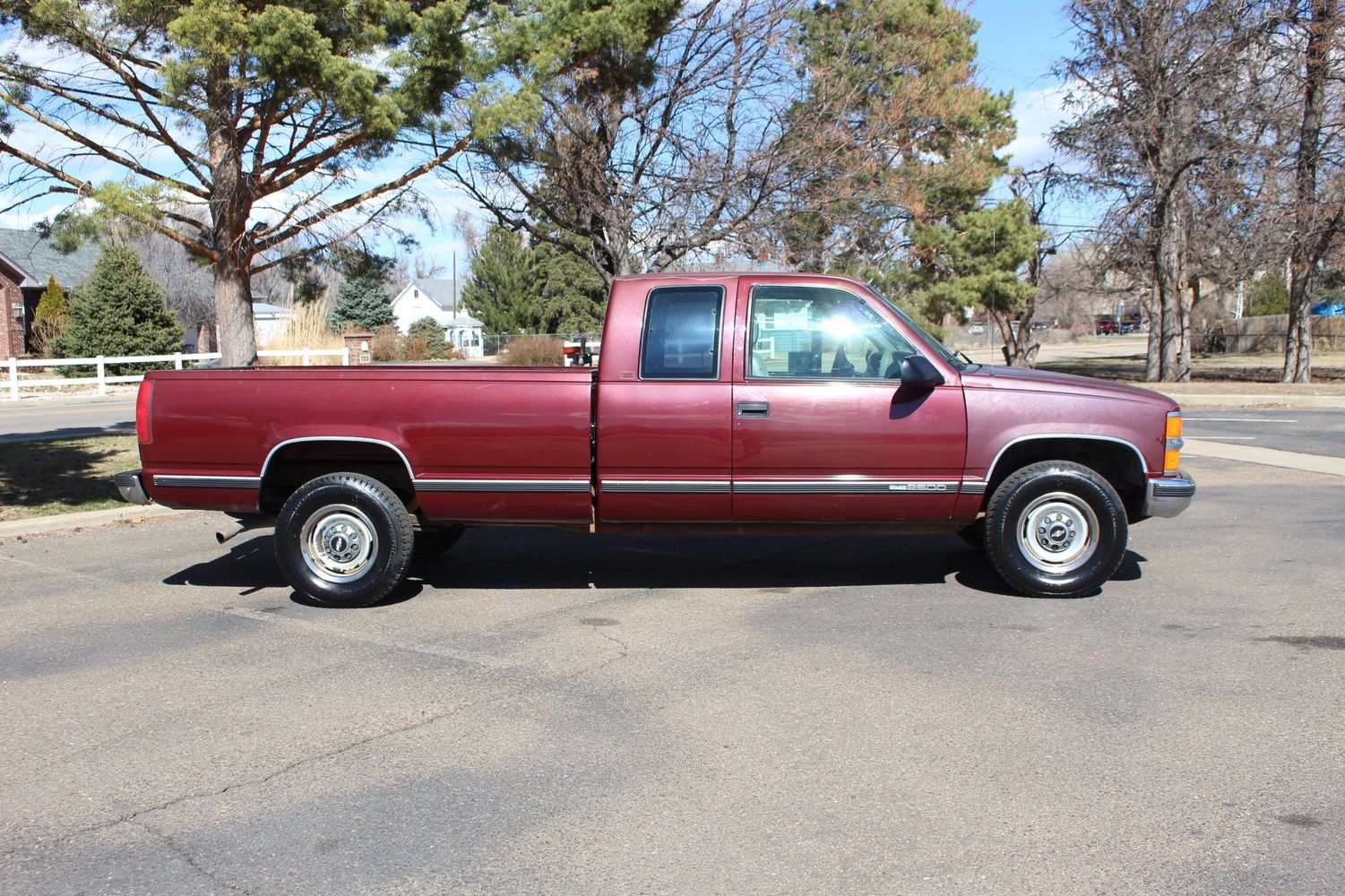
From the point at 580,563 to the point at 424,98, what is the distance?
28.6 feet

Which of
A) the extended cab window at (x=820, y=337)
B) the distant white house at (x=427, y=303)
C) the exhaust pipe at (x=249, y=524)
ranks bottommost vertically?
the exhaust pipe at (x=249, y=524)

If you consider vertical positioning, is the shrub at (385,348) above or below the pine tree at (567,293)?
below

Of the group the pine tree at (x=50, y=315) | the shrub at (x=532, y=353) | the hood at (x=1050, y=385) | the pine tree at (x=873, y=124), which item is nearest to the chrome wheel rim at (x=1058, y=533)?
the hood at (x=1050, y=385)

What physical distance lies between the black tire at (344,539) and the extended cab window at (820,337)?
7.88 feet

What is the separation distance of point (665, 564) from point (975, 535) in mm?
2209

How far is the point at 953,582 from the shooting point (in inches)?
282

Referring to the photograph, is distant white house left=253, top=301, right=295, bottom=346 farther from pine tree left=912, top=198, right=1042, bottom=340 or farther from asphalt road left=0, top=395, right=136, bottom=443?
pine tree left=912, top=198, right=1042, bottom=340

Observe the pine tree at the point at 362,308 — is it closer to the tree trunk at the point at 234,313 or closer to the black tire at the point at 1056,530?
the tree trunk at the point at 234,313

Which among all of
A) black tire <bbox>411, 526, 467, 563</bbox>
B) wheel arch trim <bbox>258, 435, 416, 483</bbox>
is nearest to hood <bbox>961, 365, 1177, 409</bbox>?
wheel arch trim <bbox>258, 435, 416, 483</bbox>

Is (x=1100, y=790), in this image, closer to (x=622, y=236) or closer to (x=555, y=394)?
(x=555, y=394)

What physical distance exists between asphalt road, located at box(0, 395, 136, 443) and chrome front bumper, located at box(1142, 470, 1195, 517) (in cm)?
1528

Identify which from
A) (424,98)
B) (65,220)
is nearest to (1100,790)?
(424,98)

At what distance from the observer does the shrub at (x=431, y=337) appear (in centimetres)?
4589

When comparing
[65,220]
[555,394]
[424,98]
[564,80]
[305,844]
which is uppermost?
[564,80]
